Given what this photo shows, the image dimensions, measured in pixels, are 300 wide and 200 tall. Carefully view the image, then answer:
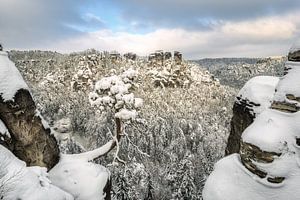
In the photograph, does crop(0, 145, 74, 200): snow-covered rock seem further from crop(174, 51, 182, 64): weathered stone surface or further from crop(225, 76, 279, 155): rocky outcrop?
crop(174, 51, 182, 64): weathered stone surface

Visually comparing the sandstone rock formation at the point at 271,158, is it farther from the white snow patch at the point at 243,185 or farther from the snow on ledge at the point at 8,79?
the snow on ledge at the point at 8,79

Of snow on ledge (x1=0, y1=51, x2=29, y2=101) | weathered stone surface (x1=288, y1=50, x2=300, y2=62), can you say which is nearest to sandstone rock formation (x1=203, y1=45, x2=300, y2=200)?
weathered stone surface (x1=288, y1=50, x2=300, y2=62)

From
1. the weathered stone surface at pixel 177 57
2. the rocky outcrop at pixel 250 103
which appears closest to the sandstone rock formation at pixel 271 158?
the rocky outcrop at pixel 250 103

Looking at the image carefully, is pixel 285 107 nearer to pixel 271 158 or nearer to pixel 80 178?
pixel 271 158

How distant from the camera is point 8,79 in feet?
43.2

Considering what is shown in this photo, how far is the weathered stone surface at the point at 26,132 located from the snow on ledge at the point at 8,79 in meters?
0.19

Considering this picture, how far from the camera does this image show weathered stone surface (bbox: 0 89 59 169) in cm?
1322

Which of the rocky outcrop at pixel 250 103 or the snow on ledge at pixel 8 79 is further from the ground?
the snow on ledge at pixel 8 79

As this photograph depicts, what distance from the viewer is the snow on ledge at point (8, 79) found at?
12.9 meters

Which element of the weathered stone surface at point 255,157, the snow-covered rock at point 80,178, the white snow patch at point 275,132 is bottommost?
the snow-covered rock at point 80,178

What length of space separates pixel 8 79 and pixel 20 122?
180cm

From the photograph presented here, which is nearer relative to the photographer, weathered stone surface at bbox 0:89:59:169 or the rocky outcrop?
weathered stone surface at bbox 0:89:59:169

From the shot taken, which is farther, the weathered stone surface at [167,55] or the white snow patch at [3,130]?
the weathered stone surface at [167,55]

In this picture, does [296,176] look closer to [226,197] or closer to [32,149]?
[226,197]
